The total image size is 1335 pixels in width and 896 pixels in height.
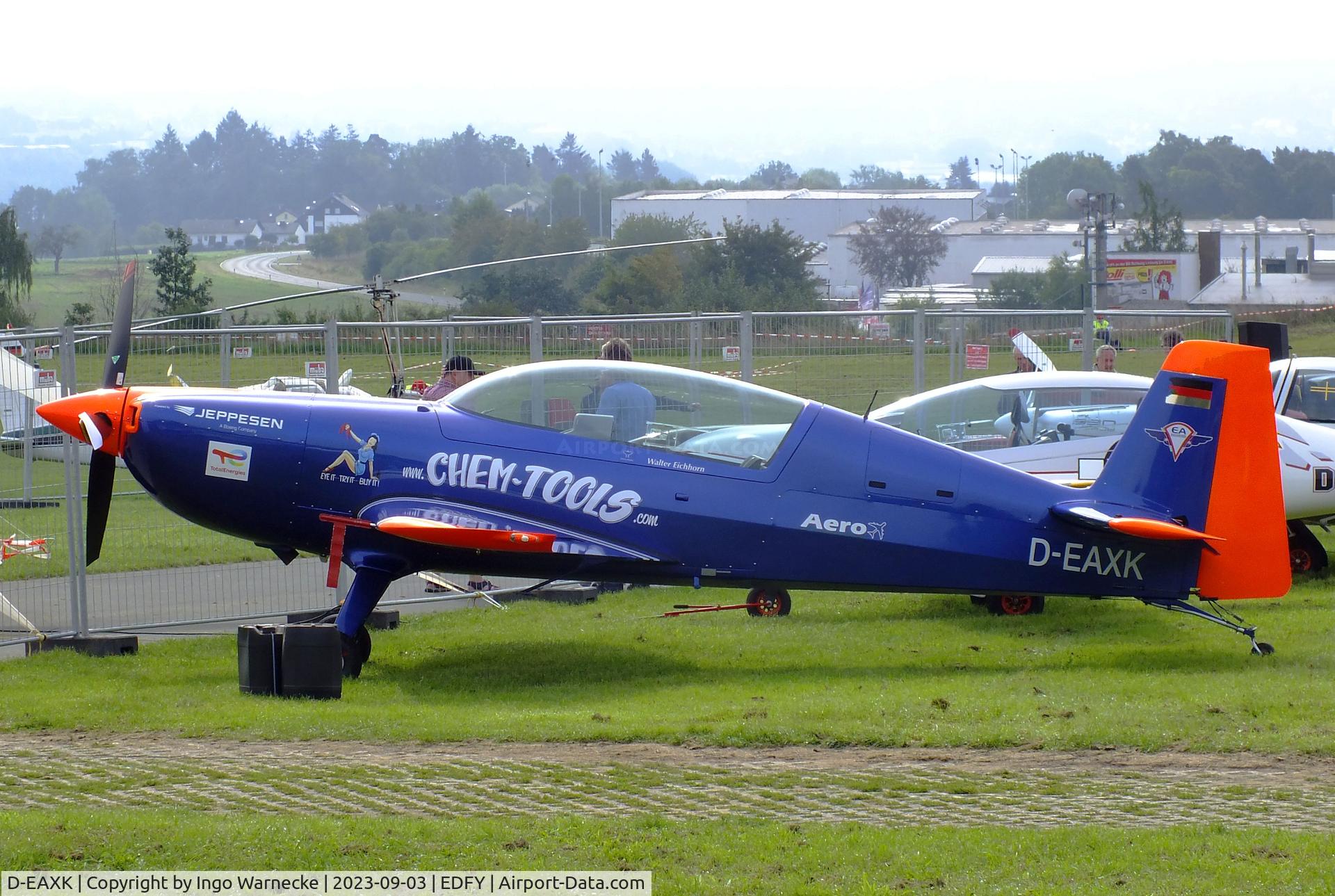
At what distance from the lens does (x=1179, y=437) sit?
9.77 meters

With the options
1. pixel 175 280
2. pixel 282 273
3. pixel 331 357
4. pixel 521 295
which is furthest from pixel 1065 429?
pixel 282 273

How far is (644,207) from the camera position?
10806 cm

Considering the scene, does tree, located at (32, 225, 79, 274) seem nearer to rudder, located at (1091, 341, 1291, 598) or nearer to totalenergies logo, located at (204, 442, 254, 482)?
totalenergies logo, located at (204, 442, 254, 482)

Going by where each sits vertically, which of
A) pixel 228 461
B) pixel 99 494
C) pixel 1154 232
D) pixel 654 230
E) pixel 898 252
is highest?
pixel 1154 232

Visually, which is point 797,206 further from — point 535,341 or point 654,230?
point 535,341

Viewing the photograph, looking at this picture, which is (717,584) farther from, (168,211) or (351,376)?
(168,211)

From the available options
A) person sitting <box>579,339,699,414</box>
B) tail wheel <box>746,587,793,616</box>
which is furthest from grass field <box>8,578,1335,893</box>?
person sitting <box>579,339,699,414</box>

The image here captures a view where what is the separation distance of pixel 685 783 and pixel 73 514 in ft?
21.7

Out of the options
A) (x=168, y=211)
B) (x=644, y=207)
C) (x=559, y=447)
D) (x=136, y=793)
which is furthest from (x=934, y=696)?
(x=168, y=211)

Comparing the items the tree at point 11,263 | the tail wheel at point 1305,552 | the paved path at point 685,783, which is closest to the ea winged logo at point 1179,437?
the paved path at point 685,783

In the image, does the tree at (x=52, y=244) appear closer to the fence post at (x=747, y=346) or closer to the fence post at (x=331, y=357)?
the fence post at (x=747, y=346)

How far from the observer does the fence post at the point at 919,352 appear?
53.9ft

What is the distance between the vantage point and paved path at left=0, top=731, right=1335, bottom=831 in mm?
6531

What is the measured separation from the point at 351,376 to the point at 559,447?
475cm
